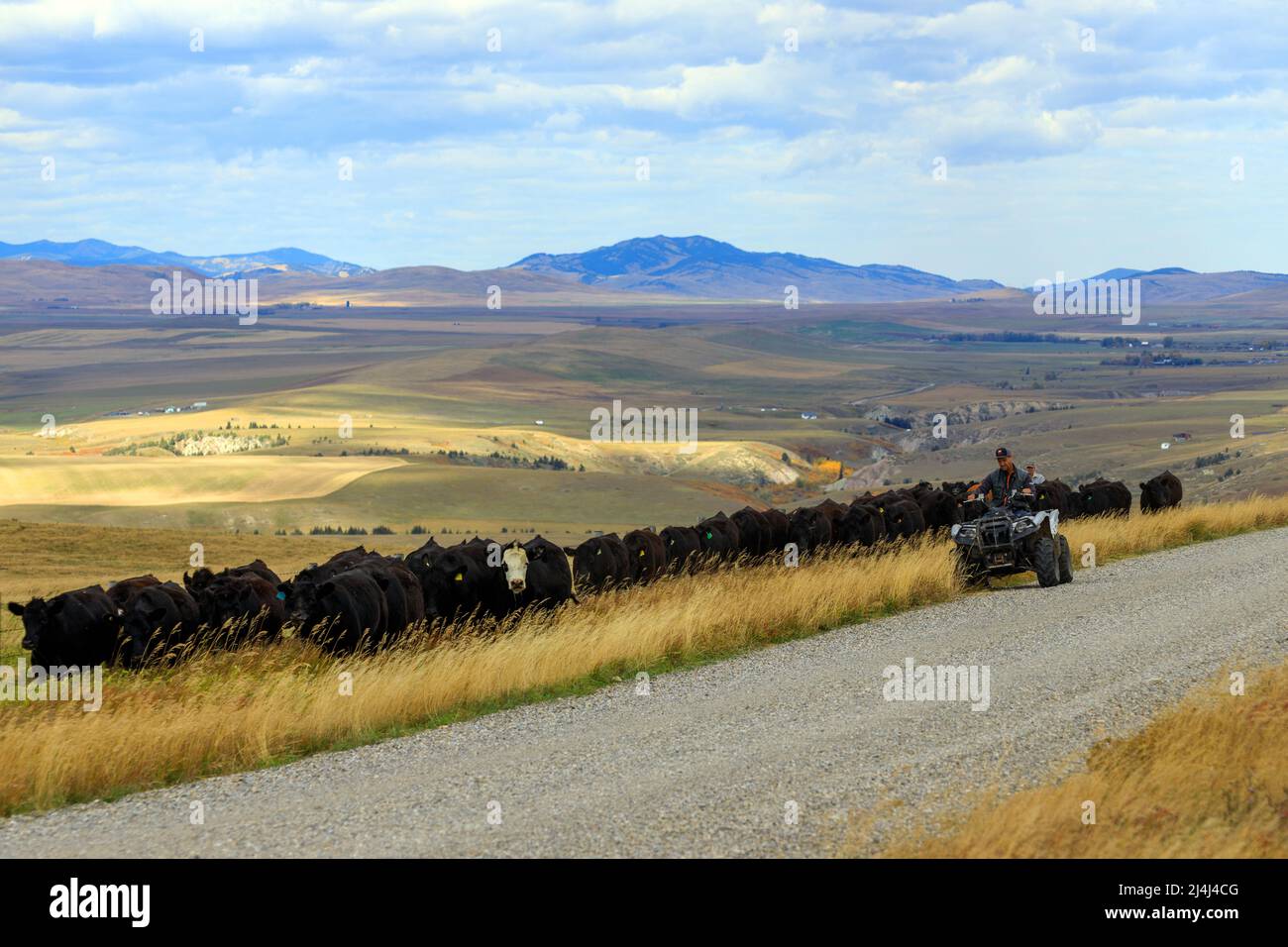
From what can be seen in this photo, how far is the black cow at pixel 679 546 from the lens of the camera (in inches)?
956

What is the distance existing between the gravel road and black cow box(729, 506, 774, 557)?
10.0 m

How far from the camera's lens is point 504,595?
742 inches

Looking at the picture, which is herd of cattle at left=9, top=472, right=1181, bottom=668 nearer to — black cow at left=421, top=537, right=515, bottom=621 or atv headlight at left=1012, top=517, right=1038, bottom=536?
black cow at left=421, top=537, right=515, bottom=621

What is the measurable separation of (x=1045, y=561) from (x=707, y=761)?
11.0m

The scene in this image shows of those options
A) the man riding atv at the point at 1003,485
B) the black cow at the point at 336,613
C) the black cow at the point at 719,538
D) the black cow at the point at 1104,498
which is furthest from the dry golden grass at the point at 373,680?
the black cow at the point at 1104,498

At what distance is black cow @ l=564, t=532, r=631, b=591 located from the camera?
2222 centimetres

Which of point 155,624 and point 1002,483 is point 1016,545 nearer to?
point 1002,483

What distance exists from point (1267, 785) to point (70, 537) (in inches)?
1620

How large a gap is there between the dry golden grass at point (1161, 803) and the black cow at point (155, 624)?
10.1 metres

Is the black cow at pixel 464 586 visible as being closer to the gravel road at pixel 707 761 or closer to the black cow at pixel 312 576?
the black cow at pixel 312 576

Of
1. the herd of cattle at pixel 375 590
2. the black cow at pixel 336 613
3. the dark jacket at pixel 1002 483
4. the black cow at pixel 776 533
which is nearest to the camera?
the black cow at pixel 336 613

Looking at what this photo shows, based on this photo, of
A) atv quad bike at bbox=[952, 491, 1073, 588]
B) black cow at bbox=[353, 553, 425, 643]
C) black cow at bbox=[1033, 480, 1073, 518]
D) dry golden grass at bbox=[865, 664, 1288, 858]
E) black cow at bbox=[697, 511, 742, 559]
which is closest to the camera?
dry golden grass at bbox=[865, 664, 1288, 858]

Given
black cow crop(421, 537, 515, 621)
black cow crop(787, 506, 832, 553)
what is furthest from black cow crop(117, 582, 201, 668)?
black cow crop(787, 506, 832, 553)

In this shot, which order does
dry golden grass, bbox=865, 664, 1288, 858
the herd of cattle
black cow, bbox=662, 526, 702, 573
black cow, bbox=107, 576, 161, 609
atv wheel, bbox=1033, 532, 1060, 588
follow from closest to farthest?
1. dry golden grass, bbox=865, 664, 1288, 858
2. the herd of cattle
3. black cow, bbox=107, 576, 161, 609
4. atv wheel, bbox=1033, 532, 1060, 588
5. black cow, bbox=662, 526, 702, 573
